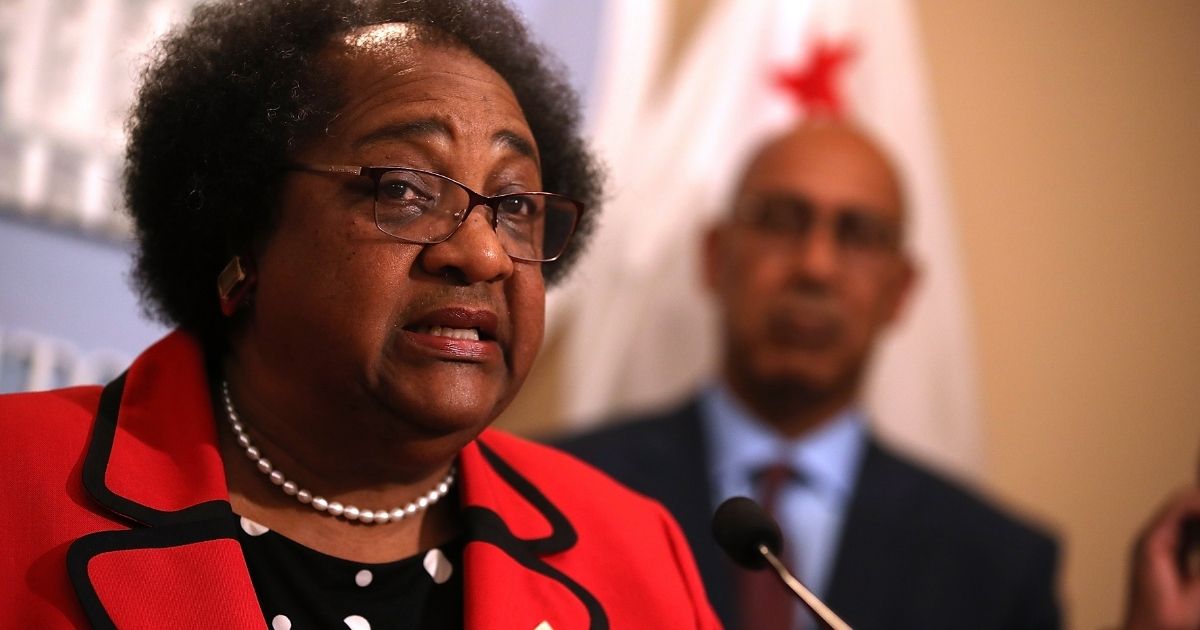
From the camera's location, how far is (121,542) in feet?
4.09

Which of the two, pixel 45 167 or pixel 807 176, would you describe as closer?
pixel 45 167

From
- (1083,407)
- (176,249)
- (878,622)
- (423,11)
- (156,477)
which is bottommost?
(878,622)

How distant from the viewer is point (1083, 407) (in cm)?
363

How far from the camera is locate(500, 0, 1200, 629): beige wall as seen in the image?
3.58 meters

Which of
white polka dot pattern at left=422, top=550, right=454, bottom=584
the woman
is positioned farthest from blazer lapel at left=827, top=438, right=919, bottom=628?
white polka dot pattern at left=422, top=550, right=454, bottom=584

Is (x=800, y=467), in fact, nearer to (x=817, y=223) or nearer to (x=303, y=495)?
(x=817, y=223)

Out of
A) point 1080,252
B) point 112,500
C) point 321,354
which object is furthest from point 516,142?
point 1080,252

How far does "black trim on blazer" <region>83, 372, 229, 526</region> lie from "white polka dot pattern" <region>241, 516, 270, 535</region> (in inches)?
2.3

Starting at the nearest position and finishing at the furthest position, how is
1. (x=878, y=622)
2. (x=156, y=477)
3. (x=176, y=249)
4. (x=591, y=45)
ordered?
(x=156, y=477) → (x=176, y=249) → (x=878, y=622) → (x=591, y=45)

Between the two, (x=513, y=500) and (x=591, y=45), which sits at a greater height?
(x=591, y=45)

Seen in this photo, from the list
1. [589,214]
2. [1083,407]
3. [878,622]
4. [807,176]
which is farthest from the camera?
[1083,407]

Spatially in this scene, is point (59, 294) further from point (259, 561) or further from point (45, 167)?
point (259, 561)

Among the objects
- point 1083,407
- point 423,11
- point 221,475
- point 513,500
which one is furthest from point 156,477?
point 1083,407

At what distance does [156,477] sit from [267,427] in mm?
129
